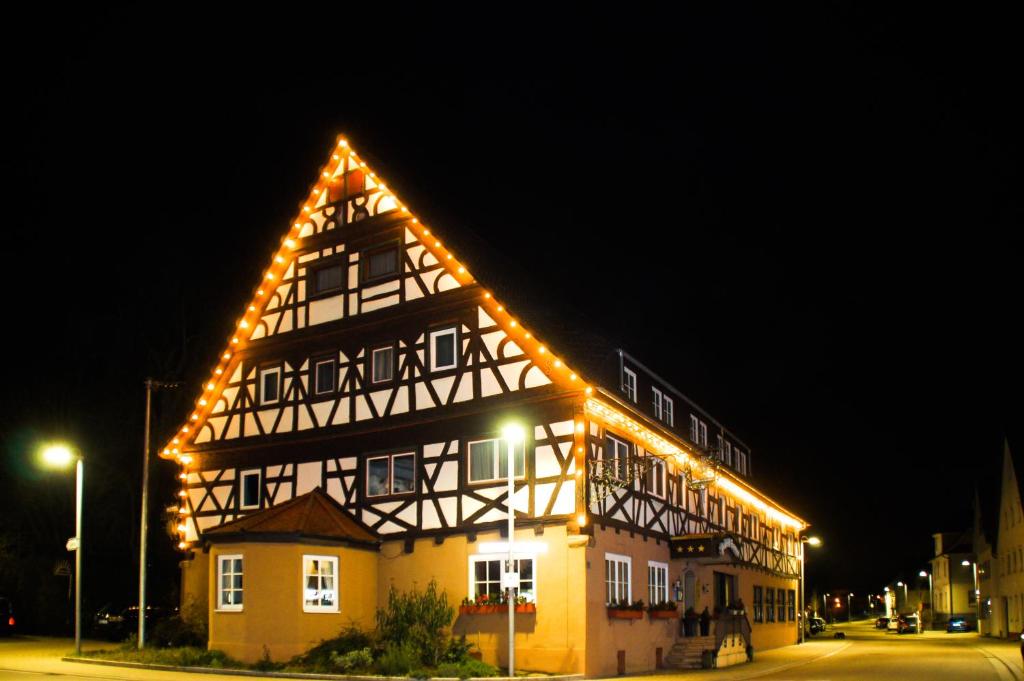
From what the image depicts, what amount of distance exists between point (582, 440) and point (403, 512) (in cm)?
620

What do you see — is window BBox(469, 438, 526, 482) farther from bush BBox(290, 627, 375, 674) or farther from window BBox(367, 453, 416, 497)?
bush BBox(290, 627, 375, 674)

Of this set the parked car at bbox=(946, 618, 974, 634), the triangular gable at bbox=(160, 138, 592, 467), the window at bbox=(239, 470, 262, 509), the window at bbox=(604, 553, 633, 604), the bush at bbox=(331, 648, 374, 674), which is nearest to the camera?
the bush at bbox=(331, 648, 374, 674)

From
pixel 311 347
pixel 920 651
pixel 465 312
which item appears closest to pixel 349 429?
pixel 311 347

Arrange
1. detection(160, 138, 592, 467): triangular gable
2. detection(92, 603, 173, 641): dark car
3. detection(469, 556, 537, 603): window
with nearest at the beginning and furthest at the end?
detection(469, 556, 537, 603): window < detection(160, 138, 592, 467): triangular gable < detection(92, 603, 173, 641): dark car

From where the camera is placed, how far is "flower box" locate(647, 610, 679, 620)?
29.9m

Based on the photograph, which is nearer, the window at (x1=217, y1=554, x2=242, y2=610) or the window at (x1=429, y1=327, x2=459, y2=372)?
the window at (x1=217, y1=554, x2=242, y2=610)

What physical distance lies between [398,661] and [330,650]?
7.92 ft

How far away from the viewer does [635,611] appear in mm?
28312

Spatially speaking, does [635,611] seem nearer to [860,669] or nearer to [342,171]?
[860,669]

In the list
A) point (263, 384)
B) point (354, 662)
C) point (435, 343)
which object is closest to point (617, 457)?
point (435, 343)

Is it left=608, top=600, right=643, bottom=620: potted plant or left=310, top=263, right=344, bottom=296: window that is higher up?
left=310, top=263, right=344, bottom=296: window

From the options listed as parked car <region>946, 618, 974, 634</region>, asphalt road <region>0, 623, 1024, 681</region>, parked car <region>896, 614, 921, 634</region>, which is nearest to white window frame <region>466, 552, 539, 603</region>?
asphalt road <region>0, 623, 1024, 681</region>

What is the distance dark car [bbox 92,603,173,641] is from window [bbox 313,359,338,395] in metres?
11.0

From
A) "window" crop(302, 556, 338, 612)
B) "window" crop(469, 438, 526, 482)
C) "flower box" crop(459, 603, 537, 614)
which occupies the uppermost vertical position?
"window" crop(469, 438, 526, 482)
